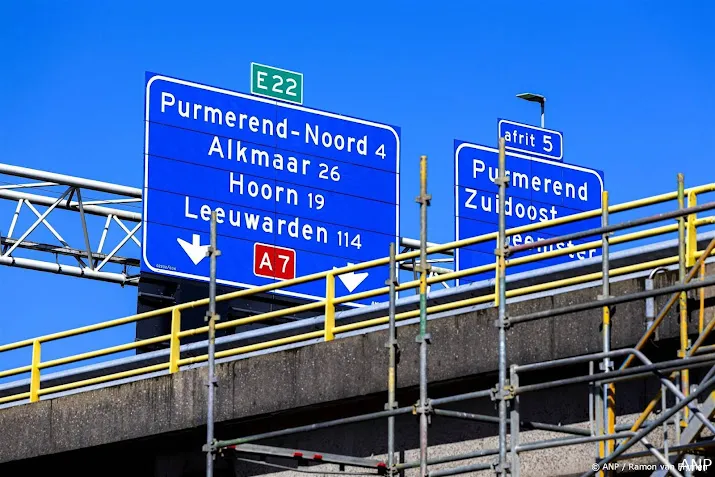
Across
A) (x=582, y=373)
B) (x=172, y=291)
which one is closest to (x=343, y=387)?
(x=582, y=373)

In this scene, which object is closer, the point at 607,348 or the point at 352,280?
the point at 607,348

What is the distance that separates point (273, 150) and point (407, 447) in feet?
41.2

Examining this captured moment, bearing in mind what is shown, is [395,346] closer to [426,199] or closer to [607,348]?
[426,199]

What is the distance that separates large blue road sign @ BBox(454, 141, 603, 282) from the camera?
31.8m

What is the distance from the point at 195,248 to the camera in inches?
1102

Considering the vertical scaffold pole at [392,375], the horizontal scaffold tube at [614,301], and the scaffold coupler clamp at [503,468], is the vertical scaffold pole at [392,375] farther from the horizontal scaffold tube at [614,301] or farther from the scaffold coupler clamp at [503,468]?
the horizontal scaffold tube at [614,301]

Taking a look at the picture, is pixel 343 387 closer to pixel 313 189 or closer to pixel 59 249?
pixel 313 189

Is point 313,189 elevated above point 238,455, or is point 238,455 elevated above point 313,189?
point 313,189

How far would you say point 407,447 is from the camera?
1702cm

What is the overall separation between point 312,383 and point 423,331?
2.10 meters

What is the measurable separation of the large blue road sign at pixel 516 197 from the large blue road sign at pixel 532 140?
27 cm

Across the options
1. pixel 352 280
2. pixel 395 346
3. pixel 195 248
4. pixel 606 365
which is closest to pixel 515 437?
pixel 606 365

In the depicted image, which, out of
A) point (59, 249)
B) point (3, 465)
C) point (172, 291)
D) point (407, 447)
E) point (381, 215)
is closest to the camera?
point (407, 447)

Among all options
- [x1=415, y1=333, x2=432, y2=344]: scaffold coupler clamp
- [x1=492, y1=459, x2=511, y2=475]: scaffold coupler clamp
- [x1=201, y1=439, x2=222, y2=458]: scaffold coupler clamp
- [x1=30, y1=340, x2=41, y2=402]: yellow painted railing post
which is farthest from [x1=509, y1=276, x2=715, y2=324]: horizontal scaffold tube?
[x1=30, y1=340, x2=41, y2=402]: yellow painted railing post
